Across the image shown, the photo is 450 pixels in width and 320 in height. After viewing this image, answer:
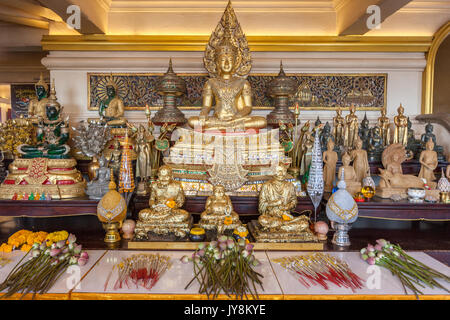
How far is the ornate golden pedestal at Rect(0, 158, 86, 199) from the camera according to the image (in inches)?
127

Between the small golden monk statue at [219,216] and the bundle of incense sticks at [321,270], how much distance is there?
56cm

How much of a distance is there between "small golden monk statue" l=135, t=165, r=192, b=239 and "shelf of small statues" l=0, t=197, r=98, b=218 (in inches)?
32.2

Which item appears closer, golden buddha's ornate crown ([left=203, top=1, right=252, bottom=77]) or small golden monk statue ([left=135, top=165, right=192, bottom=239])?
small golden monk statue ([left=135, top=165, right=192, bottom=239])

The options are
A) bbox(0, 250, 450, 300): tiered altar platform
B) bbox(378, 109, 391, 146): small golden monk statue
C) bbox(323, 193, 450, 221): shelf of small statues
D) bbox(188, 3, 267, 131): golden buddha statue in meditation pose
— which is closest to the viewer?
bbox(0, 250, 450, 300): tiered altar platform

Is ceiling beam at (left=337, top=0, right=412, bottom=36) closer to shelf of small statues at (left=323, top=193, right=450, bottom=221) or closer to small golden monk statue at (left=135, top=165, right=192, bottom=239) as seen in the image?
shelf of small statues at (left=323, top=193, right=450, bottom=221)

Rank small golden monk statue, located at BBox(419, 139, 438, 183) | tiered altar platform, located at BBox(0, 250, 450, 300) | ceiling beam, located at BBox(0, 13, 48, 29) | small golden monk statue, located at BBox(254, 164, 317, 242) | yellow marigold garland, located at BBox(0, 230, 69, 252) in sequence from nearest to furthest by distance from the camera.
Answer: tiered altar platform, located at BBox(0, 250, 450, 300)
yellow marigold garland, located at BBox(0, 230, 69, 252)
small golden monk statue, located at BBox(254, 164, 317, 242)
small golden monk statue, located at BBox(419, 139, 438, 183)
ceiling beam, located at BBox(0, 13, 48, 29)

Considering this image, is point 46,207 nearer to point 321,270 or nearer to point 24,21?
point 321,270

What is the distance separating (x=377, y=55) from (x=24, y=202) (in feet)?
17.2

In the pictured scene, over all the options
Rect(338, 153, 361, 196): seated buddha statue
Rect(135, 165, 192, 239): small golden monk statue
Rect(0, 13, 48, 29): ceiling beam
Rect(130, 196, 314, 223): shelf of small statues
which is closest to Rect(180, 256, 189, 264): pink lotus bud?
Rect(135, 165, 192, 239): small golden monk statue

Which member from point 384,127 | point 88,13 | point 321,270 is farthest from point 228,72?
point 321,270

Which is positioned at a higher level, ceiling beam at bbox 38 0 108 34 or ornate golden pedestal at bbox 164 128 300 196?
ceiling beam at bbox 38 0 108 34

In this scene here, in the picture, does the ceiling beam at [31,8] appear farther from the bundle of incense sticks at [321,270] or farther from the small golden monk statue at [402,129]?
the small golden monk statue at [402,129]

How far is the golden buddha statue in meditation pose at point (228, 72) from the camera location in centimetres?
430

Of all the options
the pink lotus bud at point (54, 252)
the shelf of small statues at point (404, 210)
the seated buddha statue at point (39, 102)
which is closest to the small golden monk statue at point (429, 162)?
the shelf of small statues at point (404, 210)
